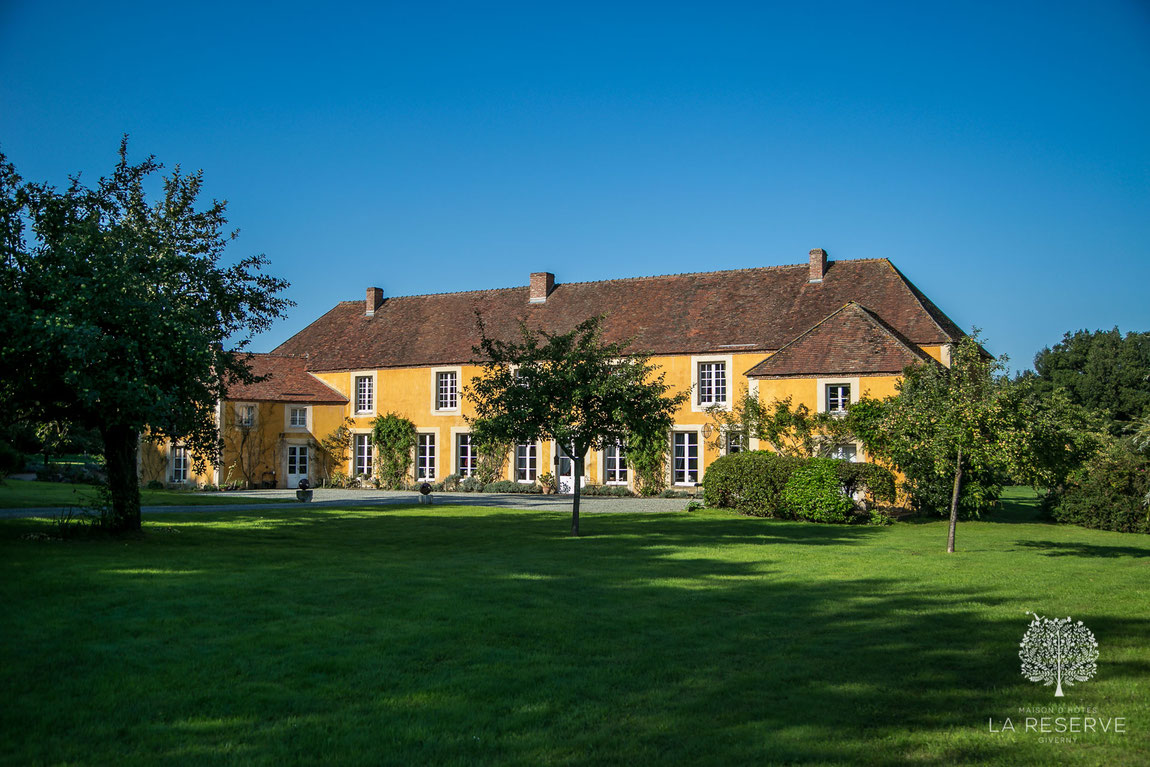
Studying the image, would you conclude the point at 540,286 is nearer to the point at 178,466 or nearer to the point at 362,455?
the point at 362,455

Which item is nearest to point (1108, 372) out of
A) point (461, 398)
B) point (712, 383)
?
point (712, 383)

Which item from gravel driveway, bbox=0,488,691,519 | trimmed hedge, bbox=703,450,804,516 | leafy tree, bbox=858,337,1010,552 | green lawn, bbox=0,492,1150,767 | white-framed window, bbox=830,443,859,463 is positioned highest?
leafy tree, bbox=858,337,1010,552

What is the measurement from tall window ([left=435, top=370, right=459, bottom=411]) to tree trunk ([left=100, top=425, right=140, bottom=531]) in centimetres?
1987

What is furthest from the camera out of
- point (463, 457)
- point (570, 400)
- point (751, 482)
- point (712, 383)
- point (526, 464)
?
point (463, 457)

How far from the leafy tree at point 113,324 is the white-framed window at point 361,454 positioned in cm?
2075

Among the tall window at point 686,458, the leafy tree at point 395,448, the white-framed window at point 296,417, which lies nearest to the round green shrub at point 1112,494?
the tall window at point 686,458

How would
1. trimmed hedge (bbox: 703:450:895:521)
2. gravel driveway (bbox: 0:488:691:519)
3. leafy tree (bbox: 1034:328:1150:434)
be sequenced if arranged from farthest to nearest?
leafy tree (bbox: 1034:328:1150:434)
gravel driveway (bbox: 0:488:691:519)
trimmed hedge (bbox: 703:450:895:521)

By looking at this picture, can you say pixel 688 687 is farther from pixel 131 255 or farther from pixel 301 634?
pixel 131 255

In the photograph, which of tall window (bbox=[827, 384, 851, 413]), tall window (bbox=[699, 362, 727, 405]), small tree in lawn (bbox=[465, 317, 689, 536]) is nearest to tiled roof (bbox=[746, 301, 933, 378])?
tall window (bbox=[827, 384, 851, 413])

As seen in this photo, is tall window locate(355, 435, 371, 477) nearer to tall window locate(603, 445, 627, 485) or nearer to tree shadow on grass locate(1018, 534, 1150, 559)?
tall window locate(603, 445, 627, 485)

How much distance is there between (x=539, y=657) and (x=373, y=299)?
35.0 meters

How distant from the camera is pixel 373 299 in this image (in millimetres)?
40406

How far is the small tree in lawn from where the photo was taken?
17.4 metres

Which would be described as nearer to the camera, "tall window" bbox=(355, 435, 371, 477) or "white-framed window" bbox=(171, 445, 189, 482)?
"white-framed window" bbox=(171, 445, 189, 482)
